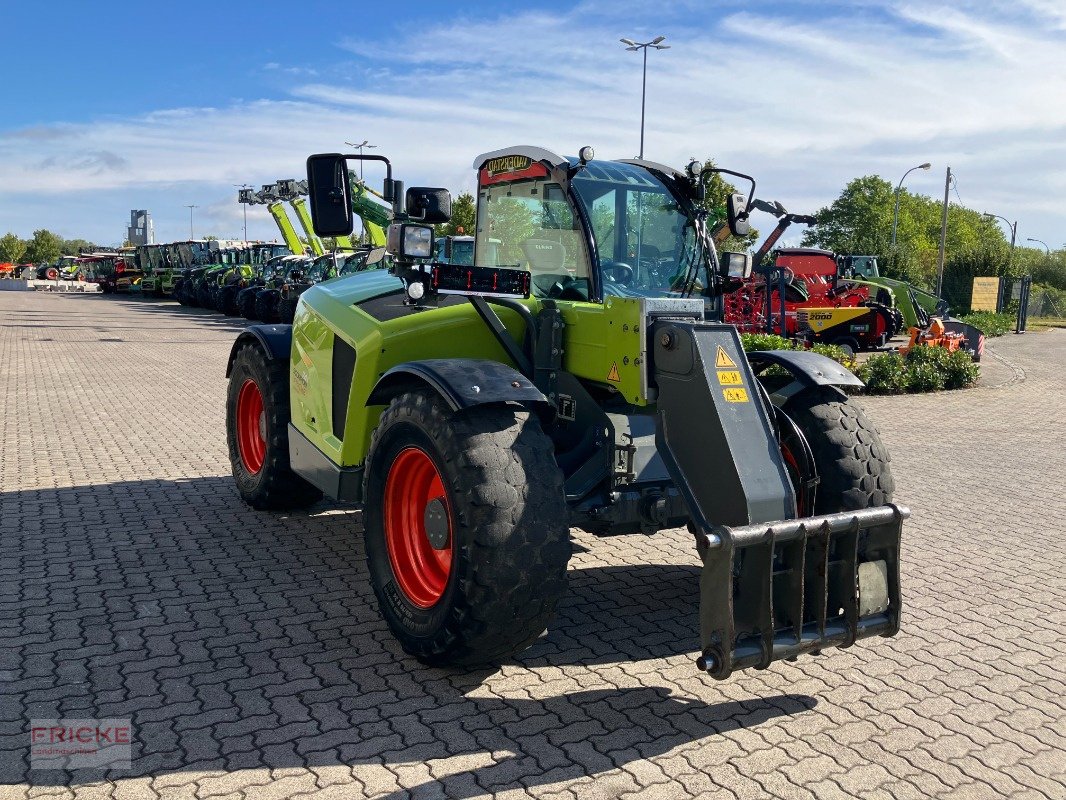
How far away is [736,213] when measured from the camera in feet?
17.1

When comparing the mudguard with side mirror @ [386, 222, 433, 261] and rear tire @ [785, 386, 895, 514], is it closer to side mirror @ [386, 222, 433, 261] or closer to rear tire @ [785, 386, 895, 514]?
rear tire @ [785, 386, 895, 514]

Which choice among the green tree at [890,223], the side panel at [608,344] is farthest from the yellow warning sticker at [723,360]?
the green tree at [890,223]

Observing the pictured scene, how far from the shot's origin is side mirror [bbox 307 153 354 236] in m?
4.45

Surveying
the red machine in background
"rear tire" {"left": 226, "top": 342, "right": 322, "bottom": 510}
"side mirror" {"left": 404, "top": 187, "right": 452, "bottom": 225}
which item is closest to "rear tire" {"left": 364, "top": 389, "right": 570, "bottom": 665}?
"side mirror" {"left": 404, "top": 187, "right": 452, "bottom": 225}

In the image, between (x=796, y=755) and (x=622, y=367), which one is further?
(x=622, y=367)

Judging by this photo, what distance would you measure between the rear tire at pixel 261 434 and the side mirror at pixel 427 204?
2389mm

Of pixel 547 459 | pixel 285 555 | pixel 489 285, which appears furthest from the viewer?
pixel 285 555

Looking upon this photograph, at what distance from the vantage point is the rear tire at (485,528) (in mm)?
3762

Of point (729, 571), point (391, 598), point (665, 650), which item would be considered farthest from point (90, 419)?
point (729, 571)

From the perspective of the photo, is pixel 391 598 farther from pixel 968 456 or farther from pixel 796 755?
pixel 968 456

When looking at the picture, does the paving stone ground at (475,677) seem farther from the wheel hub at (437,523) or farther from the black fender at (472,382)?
the black fender at (472,382)

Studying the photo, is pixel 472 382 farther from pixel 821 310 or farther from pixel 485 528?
pixel 821 310

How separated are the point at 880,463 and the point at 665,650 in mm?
1327

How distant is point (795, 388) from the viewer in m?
4.86
